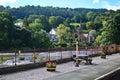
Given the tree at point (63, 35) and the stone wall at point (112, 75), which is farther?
the tree at point (63, 35)

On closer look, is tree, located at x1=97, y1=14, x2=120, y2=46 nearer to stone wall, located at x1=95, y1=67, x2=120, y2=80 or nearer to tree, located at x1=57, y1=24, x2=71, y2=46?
tree, located at x1=57, y1=24, x2=71, y2=46

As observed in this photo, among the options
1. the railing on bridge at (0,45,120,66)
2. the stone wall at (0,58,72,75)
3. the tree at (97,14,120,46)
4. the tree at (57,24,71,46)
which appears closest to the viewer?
the stone wall at (0,58,72,75)

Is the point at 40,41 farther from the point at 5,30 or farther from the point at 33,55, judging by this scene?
the point at 33,55

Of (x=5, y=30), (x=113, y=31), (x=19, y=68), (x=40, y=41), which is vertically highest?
(x=5, y=30)

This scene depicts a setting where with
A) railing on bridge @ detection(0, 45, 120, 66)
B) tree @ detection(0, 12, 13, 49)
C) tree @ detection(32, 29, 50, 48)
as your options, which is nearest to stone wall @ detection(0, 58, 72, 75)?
railing on bridge @ detection(0, 45, 120, 66)

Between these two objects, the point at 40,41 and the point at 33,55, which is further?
the point at 40,41

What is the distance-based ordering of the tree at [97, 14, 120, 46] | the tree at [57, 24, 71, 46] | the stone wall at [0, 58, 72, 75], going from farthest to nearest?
the tree at [57, 24, 71, 46] < the tree at [97, 14, 120, 46] < the stone wall at [0, 58, 72, 75]

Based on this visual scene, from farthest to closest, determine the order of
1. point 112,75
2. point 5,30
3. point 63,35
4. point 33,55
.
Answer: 1. point 63,35
2. point 5,30
3. point 33,55
4. point 112,75

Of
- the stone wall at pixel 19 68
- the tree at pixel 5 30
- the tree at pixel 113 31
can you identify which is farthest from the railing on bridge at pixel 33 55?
the tree at pixel 5 30

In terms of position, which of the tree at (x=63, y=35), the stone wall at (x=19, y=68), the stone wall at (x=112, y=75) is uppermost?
the tree at (x=63, y=35)

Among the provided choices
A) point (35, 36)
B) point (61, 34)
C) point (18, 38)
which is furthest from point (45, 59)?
point (61, 34)

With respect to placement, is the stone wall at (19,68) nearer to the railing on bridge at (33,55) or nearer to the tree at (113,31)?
the railing on bridge at (33,55)

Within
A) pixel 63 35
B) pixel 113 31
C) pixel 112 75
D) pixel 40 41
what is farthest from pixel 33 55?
pixel 63 35

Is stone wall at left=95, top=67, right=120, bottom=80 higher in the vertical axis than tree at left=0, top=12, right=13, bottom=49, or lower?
lower
